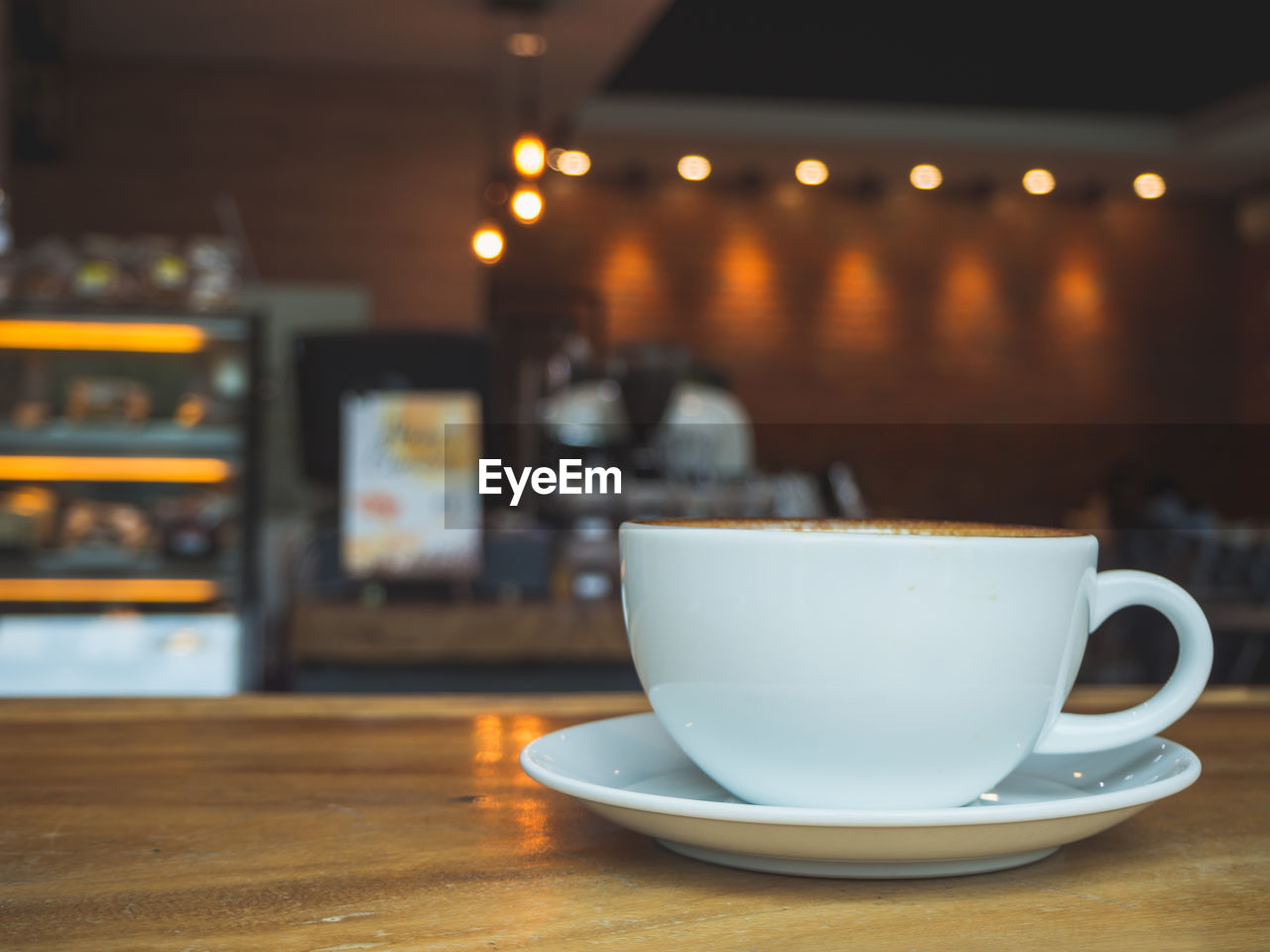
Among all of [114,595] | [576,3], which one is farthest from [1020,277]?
[114,595]

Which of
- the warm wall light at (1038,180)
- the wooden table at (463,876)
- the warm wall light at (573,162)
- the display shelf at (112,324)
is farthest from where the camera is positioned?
the warm wall light at (1038,180)

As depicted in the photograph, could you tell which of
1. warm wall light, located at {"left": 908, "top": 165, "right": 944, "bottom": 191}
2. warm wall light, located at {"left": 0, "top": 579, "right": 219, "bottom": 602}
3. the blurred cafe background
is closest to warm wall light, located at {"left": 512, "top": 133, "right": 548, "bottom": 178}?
the blurred cafe background

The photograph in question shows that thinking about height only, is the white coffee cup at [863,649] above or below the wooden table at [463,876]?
above

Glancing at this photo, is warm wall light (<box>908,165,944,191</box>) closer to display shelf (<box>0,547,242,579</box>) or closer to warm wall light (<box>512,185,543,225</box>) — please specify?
warm wall light (<box>512,185,543,225</box>)

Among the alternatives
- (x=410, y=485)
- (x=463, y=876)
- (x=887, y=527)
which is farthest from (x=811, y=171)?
(x=463, y=876)

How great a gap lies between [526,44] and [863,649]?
18.2ft

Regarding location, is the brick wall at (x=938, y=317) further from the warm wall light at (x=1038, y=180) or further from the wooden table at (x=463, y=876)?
the wooden table at (x=463, y=876)

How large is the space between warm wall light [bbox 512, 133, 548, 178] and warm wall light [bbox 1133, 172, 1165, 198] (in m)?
5.72

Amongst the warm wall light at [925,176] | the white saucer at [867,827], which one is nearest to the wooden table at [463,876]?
the white saucer at [867,827]

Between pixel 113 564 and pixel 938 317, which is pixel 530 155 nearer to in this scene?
pixel 113 564

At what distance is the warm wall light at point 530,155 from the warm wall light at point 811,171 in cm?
428

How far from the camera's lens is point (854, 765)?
33cm

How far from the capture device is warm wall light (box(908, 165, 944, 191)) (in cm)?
833

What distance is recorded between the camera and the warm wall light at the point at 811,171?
8.27 metres
